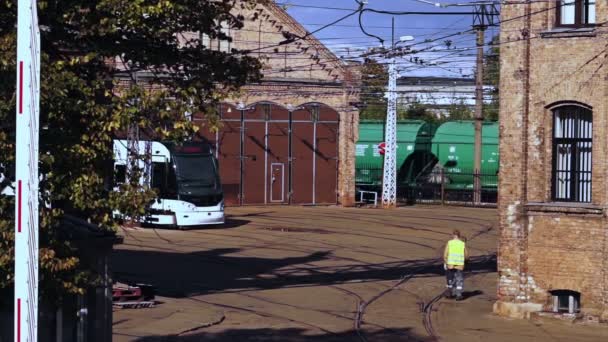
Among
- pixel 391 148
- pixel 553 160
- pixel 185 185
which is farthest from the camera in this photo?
pixel 391 148

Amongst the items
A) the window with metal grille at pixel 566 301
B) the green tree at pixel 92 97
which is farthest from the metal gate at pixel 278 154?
the green tree at pixel 92 97

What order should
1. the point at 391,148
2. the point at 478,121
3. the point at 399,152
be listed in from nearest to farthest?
the point at 391,148
the point at 478,121
the point at 399,152

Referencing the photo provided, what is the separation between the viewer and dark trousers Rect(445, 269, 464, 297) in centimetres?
2361

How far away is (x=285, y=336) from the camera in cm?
1784

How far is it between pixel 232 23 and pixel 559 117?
1166 centimetres

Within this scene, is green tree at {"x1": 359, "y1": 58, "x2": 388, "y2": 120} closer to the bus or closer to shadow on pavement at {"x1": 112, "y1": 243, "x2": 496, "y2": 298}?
the bus

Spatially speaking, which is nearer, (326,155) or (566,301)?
(566,301)

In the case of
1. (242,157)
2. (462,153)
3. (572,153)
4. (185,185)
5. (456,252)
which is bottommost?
(456,252)

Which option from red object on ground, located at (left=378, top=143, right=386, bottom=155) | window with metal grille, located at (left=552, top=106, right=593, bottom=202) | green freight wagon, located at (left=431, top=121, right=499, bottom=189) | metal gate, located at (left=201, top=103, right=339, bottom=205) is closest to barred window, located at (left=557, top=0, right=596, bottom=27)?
window with metal grille, located at (left=552, top=106, right=593, bottom=202)

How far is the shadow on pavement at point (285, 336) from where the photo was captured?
17.3 metres

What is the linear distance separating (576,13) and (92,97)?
574 inches

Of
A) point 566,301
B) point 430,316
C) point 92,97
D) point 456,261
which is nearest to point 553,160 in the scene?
point 566,301

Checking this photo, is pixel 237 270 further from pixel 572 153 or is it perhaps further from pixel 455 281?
pixel 572 153

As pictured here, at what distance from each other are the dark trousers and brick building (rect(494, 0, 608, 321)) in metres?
1.89
